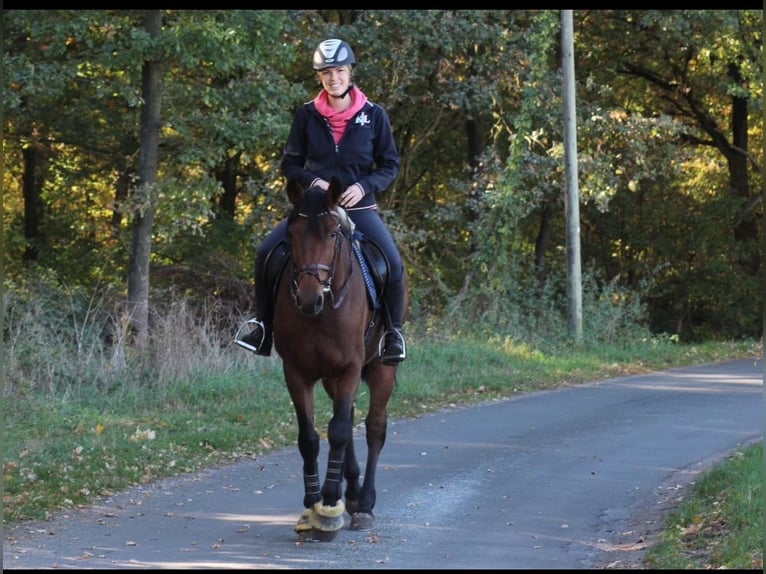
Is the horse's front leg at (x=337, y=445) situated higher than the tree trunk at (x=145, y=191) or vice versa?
the tree trunk at (x=145, y=191)

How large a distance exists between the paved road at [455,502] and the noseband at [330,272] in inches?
67.6

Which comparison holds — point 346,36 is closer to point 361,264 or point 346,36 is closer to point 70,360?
point 70,360

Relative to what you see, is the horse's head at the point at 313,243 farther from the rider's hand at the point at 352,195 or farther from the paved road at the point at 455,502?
the paved road at the point at 455,502

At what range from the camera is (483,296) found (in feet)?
79.7

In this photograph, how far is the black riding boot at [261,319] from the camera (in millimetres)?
9031

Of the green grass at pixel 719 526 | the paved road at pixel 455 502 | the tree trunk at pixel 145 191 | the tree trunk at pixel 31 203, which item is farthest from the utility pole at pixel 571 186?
the green grass at pixel 719 526

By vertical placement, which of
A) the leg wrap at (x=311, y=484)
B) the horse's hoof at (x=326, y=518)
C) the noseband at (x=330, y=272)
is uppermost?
the noseband at (x=330, y=272)

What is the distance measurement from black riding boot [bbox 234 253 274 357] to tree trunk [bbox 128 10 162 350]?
10.4 meters

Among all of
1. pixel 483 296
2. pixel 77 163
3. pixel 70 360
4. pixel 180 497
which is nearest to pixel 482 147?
pixel 483 296

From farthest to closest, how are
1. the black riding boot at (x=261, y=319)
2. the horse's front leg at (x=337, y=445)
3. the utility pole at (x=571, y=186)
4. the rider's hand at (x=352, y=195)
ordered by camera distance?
the utility pole at (x=571, y=186)
the black riding boot at (x=261, y=319)
the rider's hand at (x=352, y=195)
the horse's front leg at (x=337, y=445)

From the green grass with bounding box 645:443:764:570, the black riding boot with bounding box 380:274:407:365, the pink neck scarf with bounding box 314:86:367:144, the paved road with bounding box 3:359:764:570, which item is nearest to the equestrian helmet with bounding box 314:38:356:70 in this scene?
the pink neck scarf with bounding box 314:86:367:144

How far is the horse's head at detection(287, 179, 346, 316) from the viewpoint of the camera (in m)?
8.17

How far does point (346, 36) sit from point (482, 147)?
16.4ft

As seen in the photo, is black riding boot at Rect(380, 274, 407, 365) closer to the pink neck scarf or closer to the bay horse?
the bay horse
